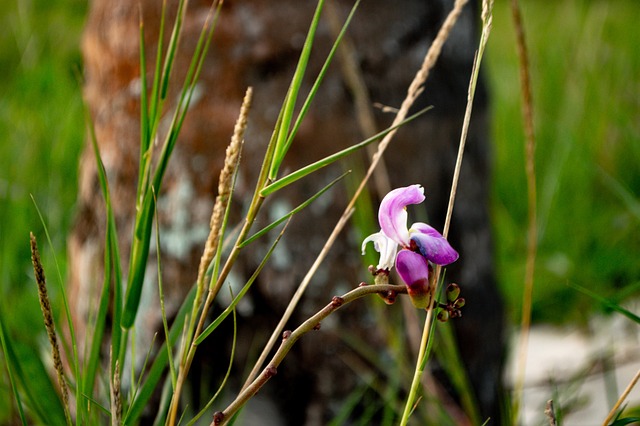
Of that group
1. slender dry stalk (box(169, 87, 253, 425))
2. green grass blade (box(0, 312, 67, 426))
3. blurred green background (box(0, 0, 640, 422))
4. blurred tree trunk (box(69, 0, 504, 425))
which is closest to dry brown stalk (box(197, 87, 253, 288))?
slender dry stalk (box(169, 87, 253, 425))

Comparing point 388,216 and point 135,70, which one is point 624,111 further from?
point 388,216

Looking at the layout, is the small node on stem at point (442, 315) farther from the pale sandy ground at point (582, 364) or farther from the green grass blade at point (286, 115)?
the pale sandy ground at point (582, 364)

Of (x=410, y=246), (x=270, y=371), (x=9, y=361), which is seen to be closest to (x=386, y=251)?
(x=410, y=246)

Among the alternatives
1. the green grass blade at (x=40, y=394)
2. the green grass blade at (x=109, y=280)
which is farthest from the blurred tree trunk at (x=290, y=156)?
the green grass blade at (x=109, y=280)

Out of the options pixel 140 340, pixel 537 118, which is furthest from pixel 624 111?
pixel 140 340

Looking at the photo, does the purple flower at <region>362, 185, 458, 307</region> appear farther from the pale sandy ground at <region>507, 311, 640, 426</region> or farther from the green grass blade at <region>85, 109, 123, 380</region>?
the pale sandy ground at <region>507, 311, 640, 426</region>

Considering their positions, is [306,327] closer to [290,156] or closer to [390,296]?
[390,296]
